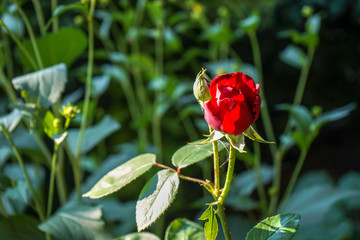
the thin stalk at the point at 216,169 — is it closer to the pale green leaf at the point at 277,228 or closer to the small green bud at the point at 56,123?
the pale green leaf at the point at 277,228

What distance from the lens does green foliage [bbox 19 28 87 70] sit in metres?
0.45

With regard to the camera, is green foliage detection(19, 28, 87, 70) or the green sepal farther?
green foliage detection(19, 28, 87, 70)

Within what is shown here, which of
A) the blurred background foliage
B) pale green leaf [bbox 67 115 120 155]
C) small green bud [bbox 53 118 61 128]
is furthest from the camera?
the blurred background foliage

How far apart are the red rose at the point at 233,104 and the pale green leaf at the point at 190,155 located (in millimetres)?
47

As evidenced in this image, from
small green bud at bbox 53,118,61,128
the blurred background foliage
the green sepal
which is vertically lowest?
the blurred background foliage

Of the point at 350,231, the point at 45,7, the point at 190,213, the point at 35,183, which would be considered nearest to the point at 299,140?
the point at 350,231

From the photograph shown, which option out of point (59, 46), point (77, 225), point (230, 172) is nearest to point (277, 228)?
point (230, 172)

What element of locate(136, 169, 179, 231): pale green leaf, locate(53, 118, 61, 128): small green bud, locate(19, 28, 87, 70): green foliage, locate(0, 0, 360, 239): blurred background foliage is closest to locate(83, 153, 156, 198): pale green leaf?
locate(136, 169, 179, 231): pale green leaf

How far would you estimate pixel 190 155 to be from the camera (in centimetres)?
28

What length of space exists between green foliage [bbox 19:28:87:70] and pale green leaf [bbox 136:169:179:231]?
278mm

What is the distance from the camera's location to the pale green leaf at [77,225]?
0.38 meters

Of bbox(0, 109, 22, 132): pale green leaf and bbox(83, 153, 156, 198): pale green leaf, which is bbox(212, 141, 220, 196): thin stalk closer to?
bbox(83, 153, 156, 198): pale green leaf

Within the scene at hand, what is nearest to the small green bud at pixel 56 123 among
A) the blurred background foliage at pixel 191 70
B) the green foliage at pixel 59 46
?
the green foliage at pixel 59 46

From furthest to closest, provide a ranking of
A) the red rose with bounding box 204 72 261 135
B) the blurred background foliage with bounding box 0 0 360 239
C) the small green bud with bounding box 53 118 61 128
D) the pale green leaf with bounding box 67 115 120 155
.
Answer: the blurred background foliage with bounding box 0 0 360 239 → the pale green leaf with bounding box 67 115 120 155 → the small green bud with bounding box 53 118 61 128 → the red rose with bounding box 204 72 261 135
